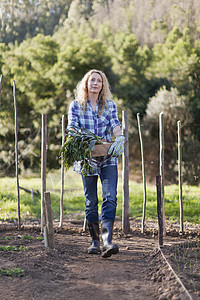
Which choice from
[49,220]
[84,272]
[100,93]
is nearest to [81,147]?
[100,93]

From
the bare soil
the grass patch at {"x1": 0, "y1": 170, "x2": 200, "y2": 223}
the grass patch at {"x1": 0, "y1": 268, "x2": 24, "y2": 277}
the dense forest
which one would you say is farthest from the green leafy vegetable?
the dense forest

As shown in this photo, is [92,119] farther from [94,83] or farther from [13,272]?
[13,272]

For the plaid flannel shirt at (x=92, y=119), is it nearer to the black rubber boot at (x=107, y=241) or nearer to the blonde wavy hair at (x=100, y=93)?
the blonde wavy hair at (x=100, y=93)

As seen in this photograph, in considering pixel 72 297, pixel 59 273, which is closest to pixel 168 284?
pixel 72 297

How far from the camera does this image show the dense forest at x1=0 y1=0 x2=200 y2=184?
498 inches

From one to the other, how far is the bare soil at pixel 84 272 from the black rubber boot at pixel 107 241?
0.37ft

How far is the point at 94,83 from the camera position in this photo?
3.51 m

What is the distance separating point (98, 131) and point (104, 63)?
1180 centimetres

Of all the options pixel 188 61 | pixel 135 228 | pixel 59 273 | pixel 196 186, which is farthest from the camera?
pixel 188 61

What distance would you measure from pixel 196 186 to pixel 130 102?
5.29 metres

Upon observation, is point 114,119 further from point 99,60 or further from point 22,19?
point 22,19

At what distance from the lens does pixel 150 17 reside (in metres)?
15.9

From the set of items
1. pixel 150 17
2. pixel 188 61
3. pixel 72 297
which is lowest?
pixel 72 297

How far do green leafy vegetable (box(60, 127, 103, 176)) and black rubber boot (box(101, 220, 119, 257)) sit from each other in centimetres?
52
